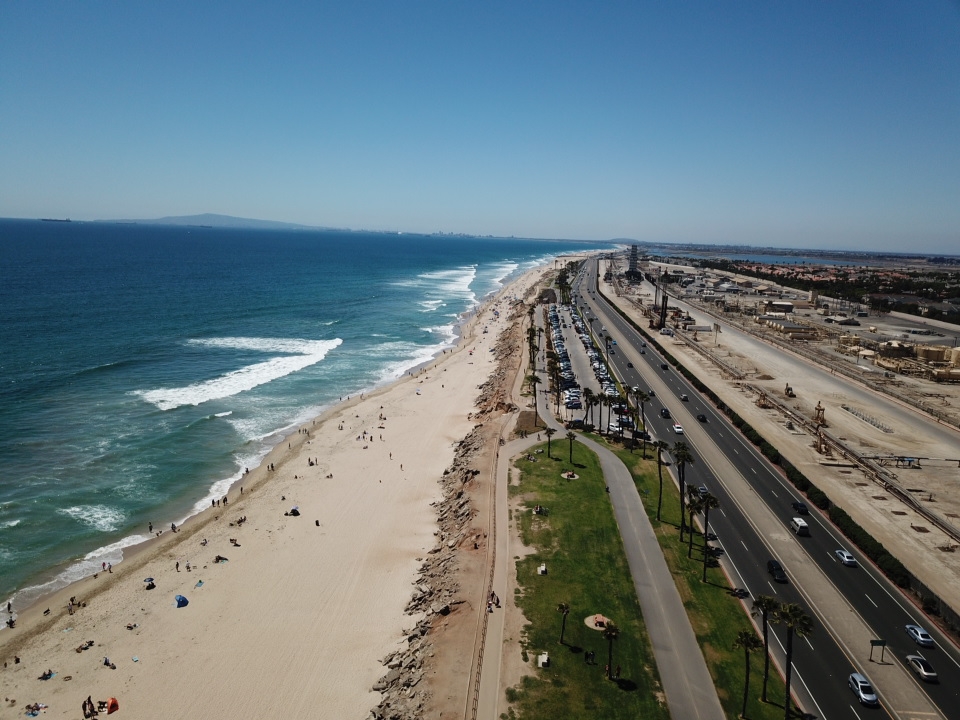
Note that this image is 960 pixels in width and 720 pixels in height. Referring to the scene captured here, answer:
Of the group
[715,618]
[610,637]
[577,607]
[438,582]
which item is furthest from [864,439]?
[438,582]

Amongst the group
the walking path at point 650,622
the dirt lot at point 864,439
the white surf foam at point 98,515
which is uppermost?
the dirt lot at point 864,439

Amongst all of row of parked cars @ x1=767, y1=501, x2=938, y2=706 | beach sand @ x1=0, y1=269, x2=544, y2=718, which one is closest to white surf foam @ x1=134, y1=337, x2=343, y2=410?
beach sand @ x1=0, y1=269, x2=544, y2=718

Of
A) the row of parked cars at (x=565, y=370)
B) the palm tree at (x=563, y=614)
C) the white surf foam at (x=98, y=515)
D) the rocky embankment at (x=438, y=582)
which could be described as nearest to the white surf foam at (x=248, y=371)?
the white surf foam at (x=98, y=515)

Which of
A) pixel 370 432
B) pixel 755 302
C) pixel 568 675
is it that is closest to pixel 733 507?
pixel 568 675

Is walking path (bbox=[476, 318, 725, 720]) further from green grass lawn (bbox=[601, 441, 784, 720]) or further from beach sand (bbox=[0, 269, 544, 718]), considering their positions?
beach sand (bbox=[0, 269, 544, 718])

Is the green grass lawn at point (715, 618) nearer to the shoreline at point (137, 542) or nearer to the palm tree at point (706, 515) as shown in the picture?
the palm tree at point (706, 515)

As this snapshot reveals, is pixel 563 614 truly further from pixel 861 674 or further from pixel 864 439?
pixel 864 439

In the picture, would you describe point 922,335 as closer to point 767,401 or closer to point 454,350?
point 767,401
